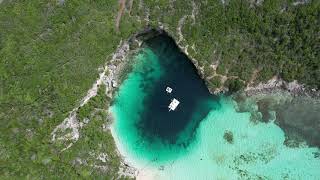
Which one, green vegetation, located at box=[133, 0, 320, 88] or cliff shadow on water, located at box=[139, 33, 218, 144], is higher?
green vegetation, located at box=[133, 0, 320, 88]

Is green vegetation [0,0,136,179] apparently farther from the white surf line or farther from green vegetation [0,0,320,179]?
the white surf line

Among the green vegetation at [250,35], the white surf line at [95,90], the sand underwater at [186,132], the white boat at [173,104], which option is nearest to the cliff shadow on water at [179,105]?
the sand underwater at [186,132]

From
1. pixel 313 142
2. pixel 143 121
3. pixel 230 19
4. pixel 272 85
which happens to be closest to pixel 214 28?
pixel 230 19

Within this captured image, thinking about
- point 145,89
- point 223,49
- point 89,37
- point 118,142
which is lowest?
point 118,142

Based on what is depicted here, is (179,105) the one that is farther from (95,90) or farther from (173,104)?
(95,90)

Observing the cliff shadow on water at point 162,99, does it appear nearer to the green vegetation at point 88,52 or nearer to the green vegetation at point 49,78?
the green vegetation at point 88,52

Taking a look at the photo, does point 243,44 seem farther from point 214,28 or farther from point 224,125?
point 224,125

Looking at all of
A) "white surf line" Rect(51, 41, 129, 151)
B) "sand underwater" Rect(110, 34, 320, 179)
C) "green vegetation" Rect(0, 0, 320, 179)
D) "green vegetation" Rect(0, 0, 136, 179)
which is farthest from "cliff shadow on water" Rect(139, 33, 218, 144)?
"green vegetation" Rect(0, 0, 136, 179)

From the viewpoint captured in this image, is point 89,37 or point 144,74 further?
point 144,74
